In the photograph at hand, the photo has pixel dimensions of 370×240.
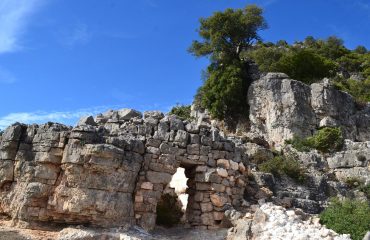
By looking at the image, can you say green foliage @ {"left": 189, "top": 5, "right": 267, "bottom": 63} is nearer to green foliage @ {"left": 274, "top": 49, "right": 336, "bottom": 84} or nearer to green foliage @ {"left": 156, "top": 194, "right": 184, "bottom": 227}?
green foliage @ {"left": 274, "top": 49, "right": 336, "bottom": 84}

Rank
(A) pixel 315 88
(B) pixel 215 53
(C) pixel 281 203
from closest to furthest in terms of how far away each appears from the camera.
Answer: (C) pixel 281 203 → (A) pixel 315 88 → (B) pixel 215 53

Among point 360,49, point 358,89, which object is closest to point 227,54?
point 358,89

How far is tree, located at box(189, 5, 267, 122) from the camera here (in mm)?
24766

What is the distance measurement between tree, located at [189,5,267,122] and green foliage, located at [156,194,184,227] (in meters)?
14.0

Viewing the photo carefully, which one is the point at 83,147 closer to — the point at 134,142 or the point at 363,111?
the point at 134,142

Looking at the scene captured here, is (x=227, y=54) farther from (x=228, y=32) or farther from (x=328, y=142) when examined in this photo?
(x=328, y=142)

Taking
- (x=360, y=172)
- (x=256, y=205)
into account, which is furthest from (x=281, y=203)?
(x=360, y=172)

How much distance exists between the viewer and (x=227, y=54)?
2719 centimetres

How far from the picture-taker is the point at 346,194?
13.5 m

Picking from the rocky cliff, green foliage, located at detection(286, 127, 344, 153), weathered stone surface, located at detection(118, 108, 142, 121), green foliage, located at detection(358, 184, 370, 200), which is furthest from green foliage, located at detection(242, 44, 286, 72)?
weathered stone surface, located at detection(118, 108, 142, 121)

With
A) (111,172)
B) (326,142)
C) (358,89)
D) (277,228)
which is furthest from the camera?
(358,89)

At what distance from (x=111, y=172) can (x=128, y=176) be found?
436 mm

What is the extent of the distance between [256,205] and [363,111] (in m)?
15.5

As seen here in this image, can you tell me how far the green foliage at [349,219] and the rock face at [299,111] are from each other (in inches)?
397
